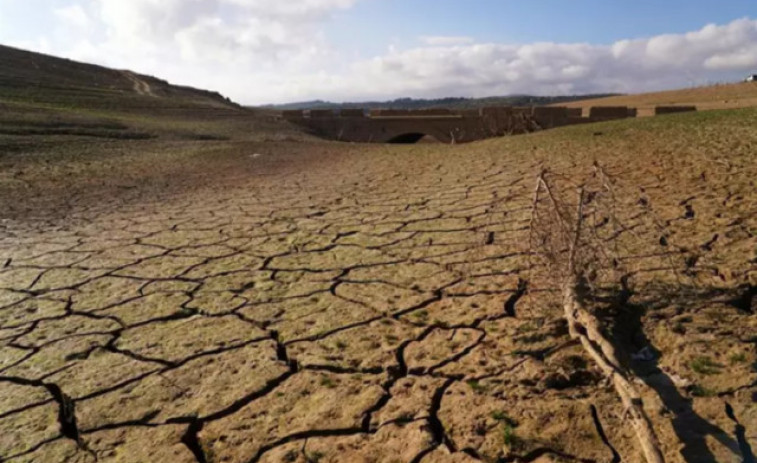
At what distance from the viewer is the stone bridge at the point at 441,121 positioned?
399 inches

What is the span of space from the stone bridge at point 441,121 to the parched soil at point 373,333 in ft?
18.4

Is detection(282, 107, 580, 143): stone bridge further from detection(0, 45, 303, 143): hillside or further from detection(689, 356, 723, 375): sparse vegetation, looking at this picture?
detection(689, 356, 723, 375): sparse vegetation

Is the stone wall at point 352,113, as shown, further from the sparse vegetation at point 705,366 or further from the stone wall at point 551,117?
the sparse vegetation at point 705,366

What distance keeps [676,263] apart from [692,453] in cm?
135

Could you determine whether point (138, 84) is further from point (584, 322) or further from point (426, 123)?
point (584, 322)

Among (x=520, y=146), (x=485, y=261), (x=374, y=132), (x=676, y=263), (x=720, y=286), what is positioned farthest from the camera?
(x=374, y=132)

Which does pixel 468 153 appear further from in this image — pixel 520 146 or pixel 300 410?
pixel 300 410

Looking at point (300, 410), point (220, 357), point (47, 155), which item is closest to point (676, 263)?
point (300, 410)

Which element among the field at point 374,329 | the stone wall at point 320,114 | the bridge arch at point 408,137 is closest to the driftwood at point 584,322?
the field at point 374,329

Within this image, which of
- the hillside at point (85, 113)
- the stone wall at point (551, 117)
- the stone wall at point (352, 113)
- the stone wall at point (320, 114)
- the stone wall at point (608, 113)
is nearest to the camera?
the stone wall at point (608, 113)

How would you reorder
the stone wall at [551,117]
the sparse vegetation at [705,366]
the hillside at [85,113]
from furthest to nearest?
the stone wall at [551,117] → the hillside at [85,113] → the sparse vegetation at [705,366]

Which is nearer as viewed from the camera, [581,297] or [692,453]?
[692,453]

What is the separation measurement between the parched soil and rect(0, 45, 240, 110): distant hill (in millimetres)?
12416

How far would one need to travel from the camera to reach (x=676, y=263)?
2539 mm
